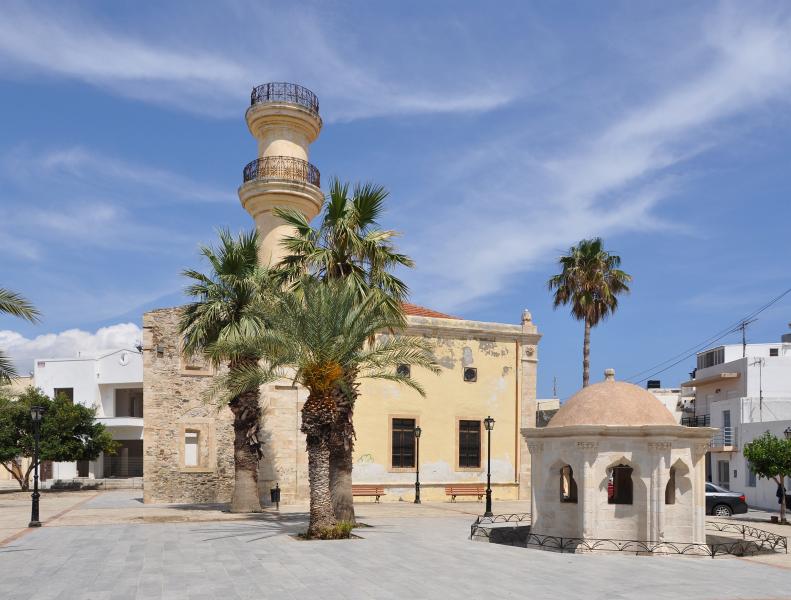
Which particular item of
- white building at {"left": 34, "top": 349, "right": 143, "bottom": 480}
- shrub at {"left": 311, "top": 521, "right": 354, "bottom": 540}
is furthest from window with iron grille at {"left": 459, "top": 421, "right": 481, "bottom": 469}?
white building at {"left": 34, "top": 349, "right": 143, "bottom": 480}

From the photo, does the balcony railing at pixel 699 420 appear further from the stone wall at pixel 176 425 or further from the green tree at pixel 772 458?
the stone wall at pixel 176 425

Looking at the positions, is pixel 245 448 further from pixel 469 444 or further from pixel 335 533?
pixel 469 444

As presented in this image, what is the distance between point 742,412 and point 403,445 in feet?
64.1

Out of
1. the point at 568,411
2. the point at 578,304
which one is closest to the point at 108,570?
the point at 568,411

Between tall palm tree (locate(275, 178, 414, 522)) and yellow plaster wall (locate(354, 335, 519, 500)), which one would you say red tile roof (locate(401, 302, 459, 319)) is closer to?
yellow plaster wall (locate(354, 335, 519, 500))

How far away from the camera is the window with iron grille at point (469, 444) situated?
113 feet

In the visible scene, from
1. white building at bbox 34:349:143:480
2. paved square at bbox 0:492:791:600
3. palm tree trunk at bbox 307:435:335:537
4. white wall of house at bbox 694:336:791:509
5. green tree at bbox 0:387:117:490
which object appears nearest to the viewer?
paved square at bbox 0:492:791:600

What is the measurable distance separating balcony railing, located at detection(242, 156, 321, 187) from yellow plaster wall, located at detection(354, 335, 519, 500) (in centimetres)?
943

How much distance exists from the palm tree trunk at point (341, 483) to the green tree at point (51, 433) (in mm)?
23938

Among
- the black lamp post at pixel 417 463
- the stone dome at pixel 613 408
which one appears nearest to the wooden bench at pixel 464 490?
the black lamp post at pixel 417 463

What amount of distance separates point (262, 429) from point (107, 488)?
21.0 m

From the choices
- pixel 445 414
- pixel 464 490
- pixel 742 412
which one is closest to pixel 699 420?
pixel 742 412

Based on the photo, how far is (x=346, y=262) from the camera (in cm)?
2266

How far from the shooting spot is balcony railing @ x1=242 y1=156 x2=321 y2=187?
104ft
